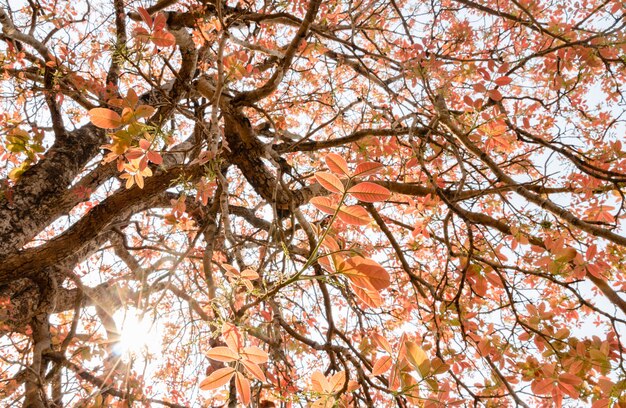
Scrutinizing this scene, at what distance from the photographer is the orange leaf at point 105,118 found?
3.12 ft

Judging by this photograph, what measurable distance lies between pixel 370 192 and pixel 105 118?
0.71 metres

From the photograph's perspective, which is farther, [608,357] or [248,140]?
[248,140]

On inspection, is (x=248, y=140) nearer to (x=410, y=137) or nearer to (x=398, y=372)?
(x=410, y=137)

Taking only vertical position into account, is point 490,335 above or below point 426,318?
below

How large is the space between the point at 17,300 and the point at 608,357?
359cm

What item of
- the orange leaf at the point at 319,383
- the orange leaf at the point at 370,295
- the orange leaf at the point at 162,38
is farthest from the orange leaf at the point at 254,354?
the orange leaf at the point at 162,38

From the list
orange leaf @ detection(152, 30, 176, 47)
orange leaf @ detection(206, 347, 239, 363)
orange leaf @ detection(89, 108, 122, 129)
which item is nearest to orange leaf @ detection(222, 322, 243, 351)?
orange leaf @ detection(206, 347, 239, 363)

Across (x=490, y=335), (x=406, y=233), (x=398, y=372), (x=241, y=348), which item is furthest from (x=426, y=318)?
(x=406, y=233)

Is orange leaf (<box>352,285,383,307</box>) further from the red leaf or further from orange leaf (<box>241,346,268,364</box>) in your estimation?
the red leaf

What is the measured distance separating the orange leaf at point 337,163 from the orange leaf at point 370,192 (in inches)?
1.4

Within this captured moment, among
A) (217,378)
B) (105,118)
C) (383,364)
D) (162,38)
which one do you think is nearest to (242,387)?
(217,378)

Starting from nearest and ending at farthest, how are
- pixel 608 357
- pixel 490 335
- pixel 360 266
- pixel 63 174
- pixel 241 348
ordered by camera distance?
pixel 360 266
pixel 241 348
pixel 608 357
pixel 490 335
pixel 63 174

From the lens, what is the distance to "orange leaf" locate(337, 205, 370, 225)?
0.69 meters

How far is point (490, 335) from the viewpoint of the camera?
158 centimetres
